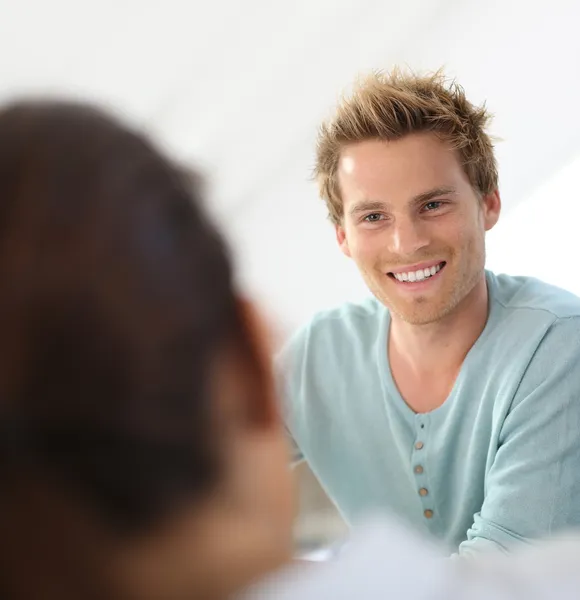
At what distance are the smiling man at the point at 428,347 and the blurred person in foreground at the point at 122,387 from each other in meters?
0.83

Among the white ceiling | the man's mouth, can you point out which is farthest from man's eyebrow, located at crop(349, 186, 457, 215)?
the white ceiling

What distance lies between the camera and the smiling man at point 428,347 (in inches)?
47.6

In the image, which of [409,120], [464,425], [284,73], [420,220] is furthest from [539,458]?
[284,73]

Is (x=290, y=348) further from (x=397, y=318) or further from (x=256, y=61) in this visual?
(x=256, y=61)

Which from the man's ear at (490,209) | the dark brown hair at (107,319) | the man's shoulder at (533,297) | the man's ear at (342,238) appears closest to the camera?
the dark brown hair at (107,319)

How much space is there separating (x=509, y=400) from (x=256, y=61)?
96 cm

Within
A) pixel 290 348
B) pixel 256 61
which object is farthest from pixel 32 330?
pixel 256 61

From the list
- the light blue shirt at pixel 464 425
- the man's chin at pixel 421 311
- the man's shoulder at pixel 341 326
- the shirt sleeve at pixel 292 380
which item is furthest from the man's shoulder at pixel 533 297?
the shirt sleeve at pixel 292 380

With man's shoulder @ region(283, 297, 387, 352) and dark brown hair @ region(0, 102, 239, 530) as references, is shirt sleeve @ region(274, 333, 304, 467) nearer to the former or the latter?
man's shoulder @ region(283, 297, 387, 352)

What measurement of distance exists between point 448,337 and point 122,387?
1072 mm

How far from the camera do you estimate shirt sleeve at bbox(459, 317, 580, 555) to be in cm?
111

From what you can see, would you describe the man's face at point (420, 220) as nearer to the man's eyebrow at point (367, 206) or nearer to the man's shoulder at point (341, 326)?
the man's eyebrow at point (367, 206)

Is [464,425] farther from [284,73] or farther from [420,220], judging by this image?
[284,73]

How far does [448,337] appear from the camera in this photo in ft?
4.50
